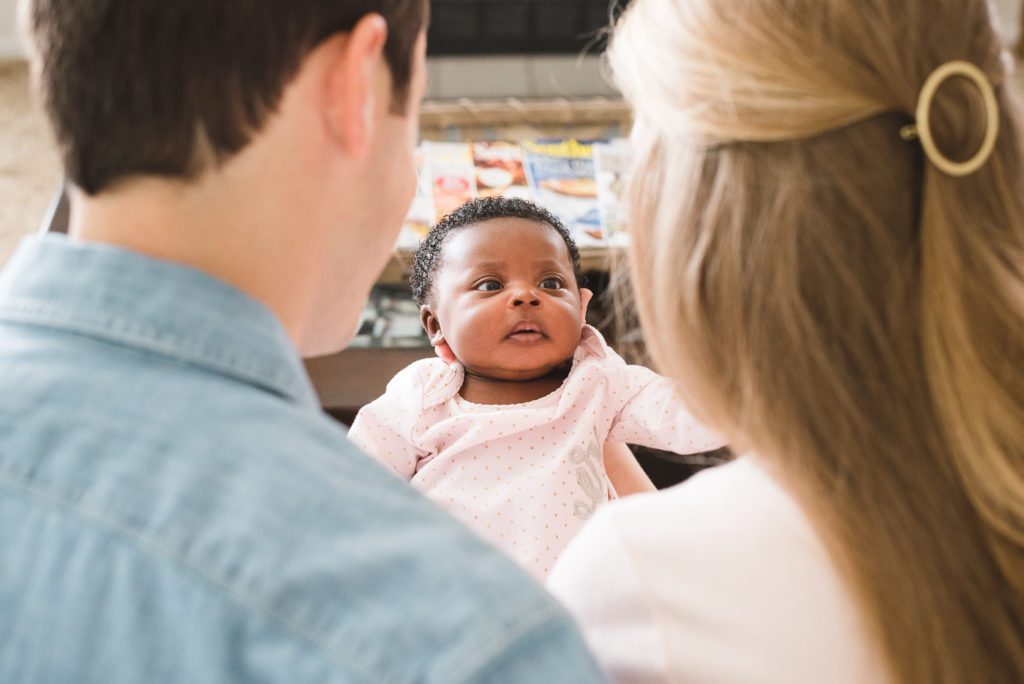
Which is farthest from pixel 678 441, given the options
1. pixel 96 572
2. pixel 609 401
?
pixel 96 572

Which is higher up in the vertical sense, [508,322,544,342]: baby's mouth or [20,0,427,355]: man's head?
[20,0,427,355]: man's head

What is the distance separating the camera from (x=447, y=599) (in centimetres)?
53

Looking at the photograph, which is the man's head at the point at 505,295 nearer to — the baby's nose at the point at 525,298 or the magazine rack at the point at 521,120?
the baby's nose at the point at 525,298

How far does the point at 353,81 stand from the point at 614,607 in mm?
413

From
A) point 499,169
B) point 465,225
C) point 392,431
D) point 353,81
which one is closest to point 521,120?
point 499,169

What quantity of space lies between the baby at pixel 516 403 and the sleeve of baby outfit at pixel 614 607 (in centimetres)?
57

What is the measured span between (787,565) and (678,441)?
72cm

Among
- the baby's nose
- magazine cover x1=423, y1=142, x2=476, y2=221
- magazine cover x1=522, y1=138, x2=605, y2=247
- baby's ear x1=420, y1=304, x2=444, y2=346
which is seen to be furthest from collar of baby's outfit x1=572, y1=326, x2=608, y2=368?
magazine cover x1=423, y1=142, x2=476, y2=221

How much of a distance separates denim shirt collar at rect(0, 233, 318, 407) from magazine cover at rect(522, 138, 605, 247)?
5.17 feet

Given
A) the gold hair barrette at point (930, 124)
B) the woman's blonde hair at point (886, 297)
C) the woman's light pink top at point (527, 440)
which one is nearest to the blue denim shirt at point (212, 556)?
the woman's blonde hair at point (886, 297)

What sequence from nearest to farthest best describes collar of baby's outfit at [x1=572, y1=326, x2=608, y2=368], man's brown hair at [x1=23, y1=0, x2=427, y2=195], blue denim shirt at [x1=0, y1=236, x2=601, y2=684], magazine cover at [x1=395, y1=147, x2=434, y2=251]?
blue denim shirt at [x1=0, y1=236, x2=601, y2=684] < man's brown hair at [x1=23, y1=0, x2=427, y2=195] < collar of baby's outfit at [x1=572, y1=326, x2=608, y2=368] < magazine cover at [x1=395, y1=147, x2=434, y2=251]

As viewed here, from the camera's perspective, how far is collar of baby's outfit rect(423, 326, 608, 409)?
1.47 m

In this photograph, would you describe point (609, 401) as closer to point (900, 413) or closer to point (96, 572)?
point (900, 413)

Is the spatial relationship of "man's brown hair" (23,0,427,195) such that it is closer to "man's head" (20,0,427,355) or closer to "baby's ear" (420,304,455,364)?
"man's head" (20,0,427,355)
